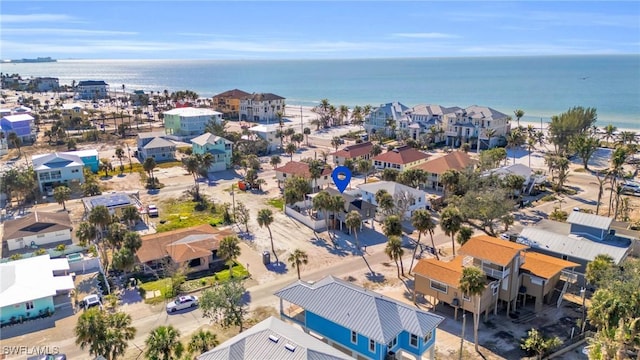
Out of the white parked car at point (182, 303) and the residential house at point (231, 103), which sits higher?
the residential house at point (231, 103)

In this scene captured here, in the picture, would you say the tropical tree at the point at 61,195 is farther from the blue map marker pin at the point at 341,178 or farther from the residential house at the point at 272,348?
the residential house at the point at 272,348

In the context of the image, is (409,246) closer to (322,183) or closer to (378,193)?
(378,193)

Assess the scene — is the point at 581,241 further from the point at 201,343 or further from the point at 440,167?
the point at 201,343

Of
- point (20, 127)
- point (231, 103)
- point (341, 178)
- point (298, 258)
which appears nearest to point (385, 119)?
point (341, 178)

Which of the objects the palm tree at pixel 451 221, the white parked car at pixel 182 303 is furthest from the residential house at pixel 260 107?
the white parked car at pixel 182 303

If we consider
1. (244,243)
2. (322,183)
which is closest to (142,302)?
(244,243)

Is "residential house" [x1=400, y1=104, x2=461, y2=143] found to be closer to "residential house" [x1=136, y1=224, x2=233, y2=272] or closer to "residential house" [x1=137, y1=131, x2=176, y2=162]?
"residential house" [x1=137, y1=131, x2=176, y2=162]
